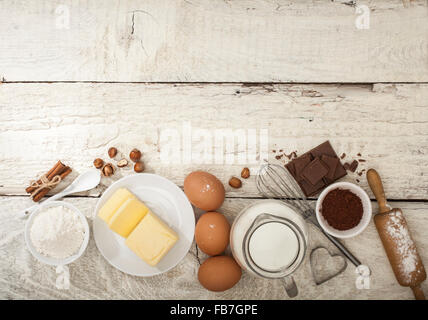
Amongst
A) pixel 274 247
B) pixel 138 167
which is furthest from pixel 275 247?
pixel 138 167

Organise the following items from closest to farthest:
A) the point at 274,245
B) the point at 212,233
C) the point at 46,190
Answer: the point at 274,245 → the point at 212,233 → the point at 46,190

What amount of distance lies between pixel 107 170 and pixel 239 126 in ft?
1.08

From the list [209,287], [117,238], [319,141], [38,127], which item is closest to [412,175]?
[319,141]

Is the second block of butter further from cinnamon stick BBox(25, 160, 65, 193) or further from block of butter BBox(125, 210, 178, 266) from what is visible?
cinnamon stick BBox(25, 160, 65, 193)

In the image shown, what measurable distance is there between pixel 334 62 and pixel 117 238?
0.66 metres

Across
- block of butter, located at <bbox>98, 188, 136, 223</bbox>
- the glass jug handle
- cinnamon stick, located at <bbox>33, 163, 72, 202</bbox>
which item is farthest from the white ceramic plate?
the glass jug handle

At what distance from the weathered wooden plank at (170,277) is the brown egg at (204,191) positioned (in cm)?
8

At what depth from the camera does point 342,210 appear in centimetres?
83

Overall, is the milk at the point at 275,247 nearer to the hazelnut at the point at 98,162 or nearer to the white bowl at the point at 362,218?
the white bowl at the point at 362,218

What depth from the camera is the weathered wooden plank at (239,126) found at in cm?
90

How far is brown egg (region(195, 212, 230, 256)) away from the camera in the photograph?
793mm

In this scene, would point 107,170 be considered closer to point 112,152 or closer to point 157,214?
point 112,152

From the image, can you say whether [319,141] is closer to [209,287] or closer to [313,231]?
[313,231]

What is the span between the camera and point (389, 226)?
846 mm
